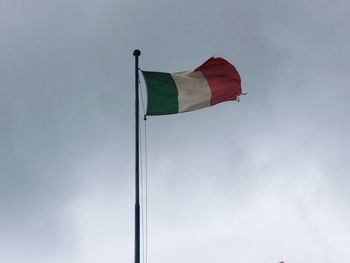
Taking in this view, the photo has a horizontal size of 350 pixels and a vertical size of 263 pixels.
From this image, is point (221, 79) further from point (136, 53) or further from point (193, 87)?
point (136, 53)

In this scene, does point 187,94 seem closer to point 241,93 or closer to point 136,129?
point 241,93

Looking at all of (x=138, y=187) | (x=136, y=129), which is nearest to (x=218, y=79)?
(x=136, y=129)

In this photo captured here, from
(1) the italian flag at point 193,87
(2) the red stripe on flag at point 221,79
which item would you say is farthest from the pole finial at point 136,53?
(2) the red stripe on flag at point 221,79

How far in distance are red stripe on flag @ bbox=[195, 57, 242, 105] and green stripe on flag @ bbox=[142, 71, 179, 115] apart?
197 cm

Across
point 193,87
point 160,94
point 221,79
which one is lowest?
point 160,94

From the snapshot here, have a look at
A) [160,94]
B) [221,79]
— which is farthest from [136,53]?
[221,79]

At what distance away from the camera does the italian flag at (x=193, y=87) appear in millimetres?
19547

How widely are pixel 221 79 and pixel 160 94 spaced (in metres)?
3.52

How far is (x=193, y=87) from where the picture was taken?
20.9 metres

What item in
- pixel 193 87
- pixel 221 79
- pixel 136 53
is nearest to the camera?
pixel 136 53

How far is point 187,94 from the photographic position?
20.7 m

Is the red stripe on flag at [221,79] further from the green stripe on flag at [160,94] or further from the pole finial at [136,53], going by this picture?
the pole finial at [136,53]

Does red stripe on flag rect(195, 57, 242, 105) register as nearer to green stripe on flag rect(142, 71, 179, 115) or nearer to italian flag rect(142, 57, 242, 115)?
italian flag rect(142, 57, 242, 115)

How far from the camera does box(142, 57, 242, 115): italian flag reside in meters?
19.5
